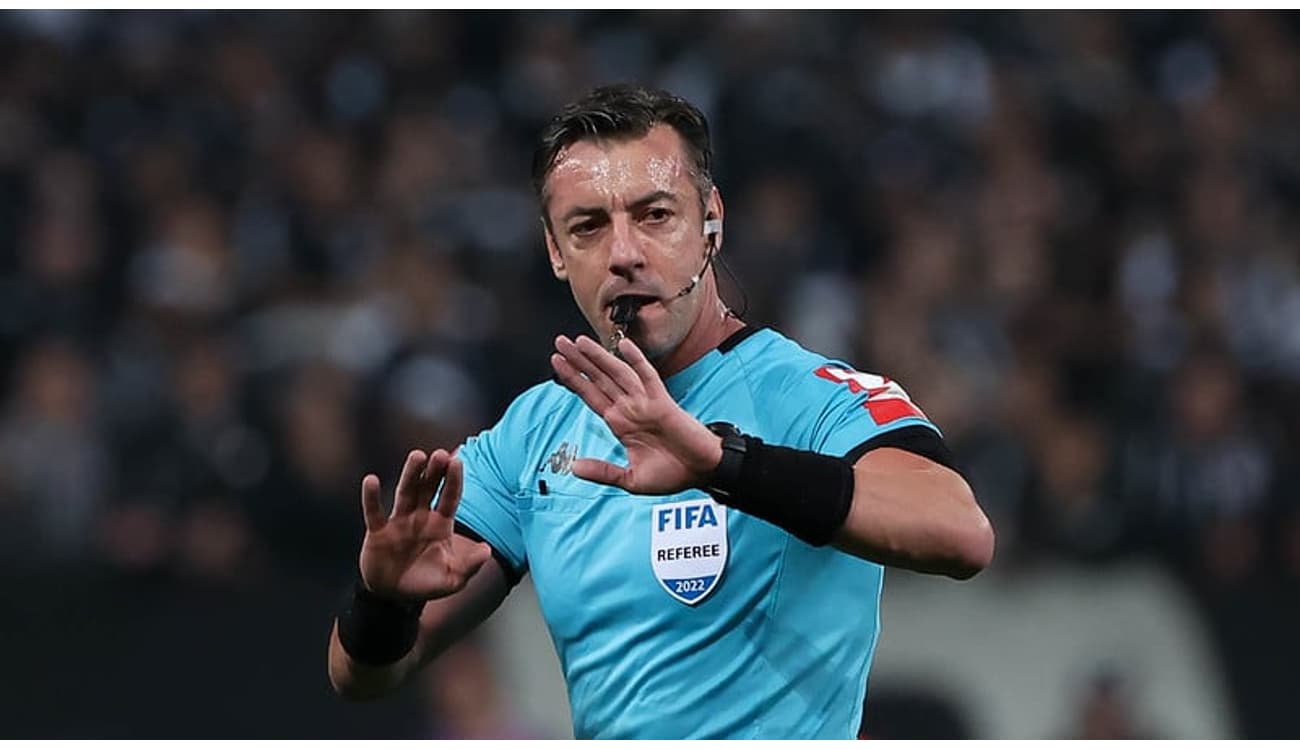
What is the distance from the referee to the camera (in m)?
3.59

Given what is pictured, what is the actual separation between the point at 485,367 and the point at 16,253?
2648 millimetres

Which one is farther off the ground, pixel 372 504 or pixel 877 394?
pixel 877 394

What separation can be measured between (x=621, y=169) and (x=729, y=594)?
0.81m

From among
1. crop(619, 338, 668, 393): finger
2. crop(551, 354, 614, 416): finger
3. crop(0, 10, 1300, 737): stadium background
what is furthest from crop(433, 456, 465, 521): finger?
crop(0, 10, 1300, 737): stadium background

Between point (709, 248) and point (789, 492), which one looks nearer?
point (789, 492)

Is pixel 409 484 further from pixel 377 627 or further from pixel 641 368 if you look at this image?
pixel 641 368

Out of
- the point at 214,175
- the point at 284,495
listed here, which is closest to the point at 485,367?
the point at 284,495

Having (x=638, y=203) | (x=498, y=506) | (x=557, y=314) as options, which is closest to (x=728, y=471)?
(x=638, y=203)

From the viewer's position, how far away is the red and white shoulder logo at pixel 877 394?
3.51 m

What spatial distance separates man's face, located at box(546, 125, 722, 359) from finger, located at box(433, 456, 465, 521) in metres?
0.40

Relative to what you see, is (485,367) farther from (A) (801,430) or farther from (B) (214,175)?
(A) (801,430)

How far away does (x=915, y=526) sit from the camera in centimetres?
326

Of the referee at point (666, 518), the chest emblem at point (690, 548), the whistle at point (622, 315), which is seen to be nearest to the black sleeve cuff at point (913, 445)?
the referee at point (666, 518)

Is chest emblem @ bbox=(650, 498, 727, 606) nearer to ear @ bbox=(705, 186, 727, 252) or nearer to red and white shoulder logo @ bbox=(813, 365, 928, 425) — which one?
red and white shoulder logo @ bbox=(813, 365, 928, 425)
